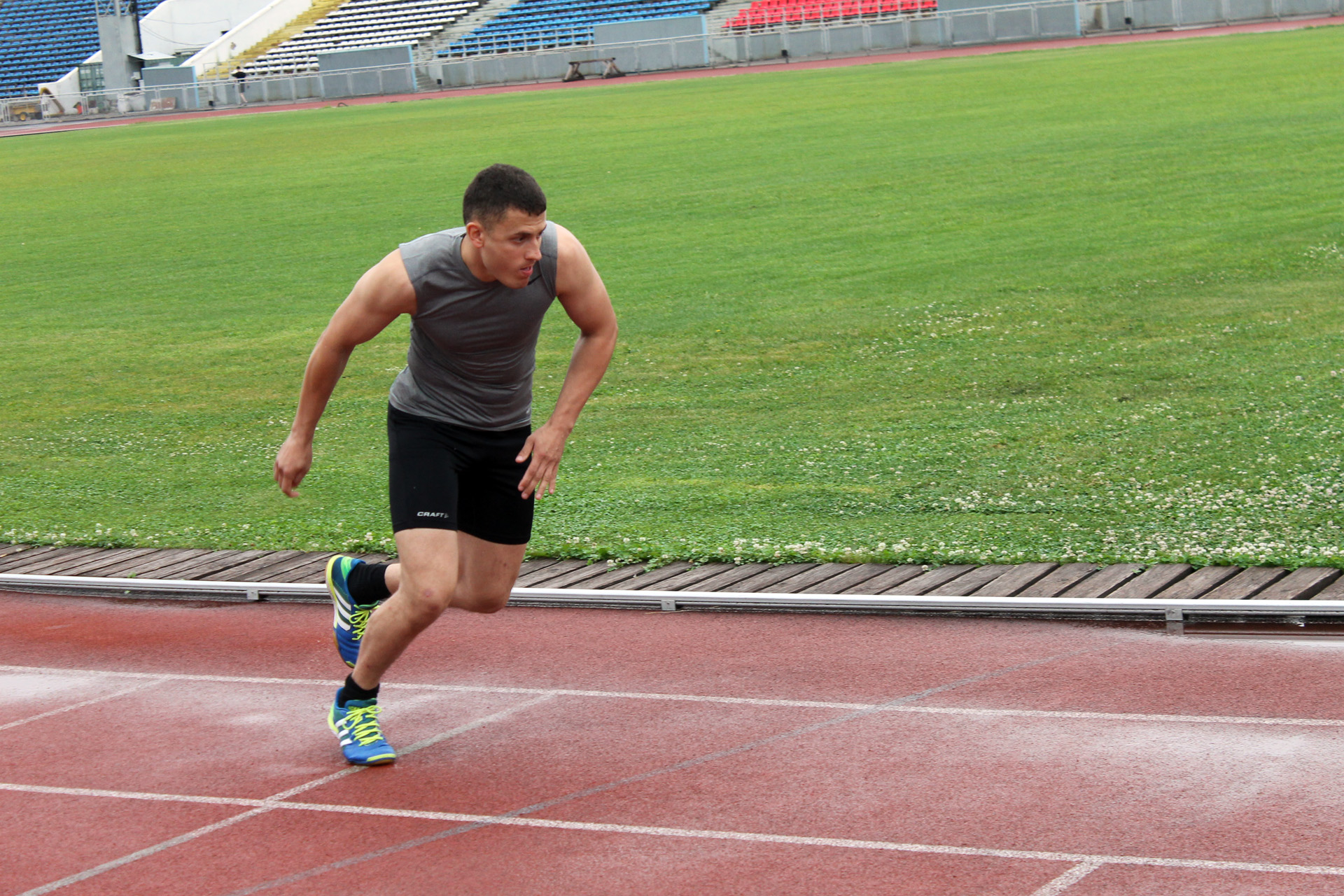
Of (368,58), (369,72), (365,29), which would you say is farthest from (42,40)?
(369,72)

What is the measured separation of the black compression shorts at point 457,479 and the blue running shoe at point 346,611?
74 centimetres

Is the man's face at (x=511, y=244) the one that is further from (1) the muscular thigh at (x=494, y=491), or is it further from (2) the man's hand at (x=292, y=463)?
(2) the man's hand at (x=292, y=463)

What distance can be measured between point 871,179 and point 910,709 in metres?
16.1

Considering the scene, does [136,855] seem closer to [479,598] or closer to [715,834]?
[479,598]

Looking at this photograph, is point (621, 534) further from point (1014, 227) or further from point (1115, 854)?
point (1014, 227)

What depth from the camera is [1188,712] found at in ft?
17.5

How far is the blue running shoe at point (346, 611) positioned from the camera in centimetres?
592

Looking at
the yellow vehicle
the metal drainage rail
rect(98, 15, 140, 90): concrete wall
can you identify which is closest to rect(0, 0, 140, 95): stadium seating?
rect(98, 15, 140, 90): concrete wall

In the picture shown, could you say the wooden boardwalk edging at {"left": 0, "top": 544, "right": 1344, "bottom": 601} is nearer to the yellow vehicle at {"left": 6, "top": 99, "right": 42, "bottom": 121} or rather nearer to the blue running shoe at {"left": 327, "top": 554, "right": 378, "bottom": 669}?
the blue running shoe at {"left": 327, "top": 554, "right": 378, "bottom": 669}

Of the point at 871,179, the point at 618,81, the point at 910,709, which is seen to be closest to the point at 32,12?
the point at 618,81

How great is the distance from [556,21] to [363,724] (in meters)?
54.4

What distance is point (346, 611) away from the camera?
594 centimetres

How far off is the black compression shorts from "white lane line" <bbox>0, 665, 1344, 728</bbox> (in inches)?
33.6

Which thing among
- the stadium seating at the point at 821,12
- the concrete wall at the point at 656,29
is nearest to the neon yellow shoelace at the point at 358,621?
the stadium seating at the point at 821,12
